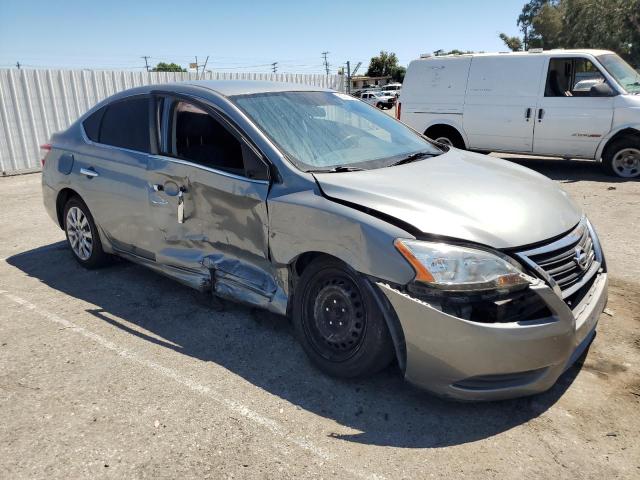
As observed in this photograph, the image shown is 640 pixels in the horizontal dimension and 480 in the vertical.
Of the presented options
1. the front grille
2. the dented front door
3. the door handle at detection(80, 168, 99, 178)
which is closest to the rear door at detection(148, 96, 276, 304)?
the dented front door

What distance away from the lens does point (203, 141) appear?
3.84 metres

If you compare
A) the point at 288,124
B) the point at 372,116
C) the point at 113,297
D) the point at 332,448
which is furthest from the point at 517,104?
the point at 332,448

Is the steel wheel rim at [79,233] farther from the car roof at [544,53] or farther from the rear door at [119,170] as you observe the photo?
Answer: the car roof at [544,53]

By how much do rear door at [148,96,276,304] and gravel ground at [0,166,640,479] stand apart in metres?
0.45

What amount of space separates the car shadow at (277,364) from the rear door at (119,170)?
453 millimetres

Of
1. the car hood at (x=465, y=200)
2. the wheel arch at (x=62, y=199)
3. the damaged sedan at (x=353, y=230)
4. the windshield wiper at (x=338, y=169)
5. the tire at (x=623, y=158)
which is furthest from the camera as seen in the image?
the tire at (x=623, y=158)

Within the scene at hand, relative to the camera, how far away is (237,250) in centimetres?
357

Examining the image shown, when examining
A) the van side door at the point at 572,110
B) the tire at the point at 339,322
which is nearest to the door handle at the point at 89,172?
the tire at the point at 339,322

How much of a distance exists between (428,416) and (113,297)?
9.39ft

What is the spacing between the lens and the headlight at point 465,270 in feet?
8.33

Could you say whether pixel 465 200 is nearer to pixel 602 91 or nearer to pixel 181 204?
pixel 181 204

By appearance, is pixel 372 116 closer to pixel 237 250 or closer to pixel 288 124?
pixel 288 124

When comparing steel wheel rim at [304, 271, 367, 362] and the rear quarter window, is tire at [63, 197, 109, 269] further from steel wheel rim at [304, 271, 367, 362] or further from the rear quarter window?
steel wheel rim at [304, 271, 367, 362]

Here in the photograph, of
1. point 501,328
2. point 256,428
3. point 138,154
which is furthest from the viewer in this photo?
point 138,154
